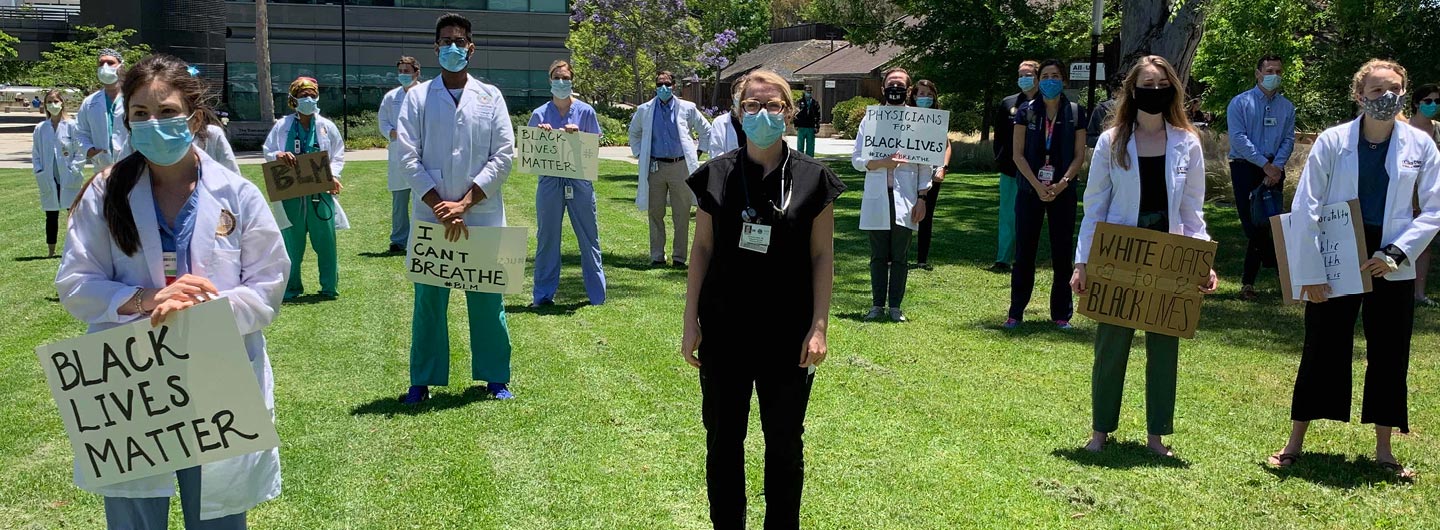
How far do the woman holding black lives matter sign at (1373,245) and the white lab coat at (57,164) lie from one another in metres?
11.4

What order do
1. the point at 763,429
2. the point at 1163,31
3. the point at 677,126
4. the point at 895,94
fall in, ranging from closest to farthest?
the point at 763,429 → the point at 895,94 → the point at 677,126 → the point at 1163,31

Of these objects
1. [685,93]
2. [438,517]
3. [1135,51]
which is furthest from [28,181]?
[685,93]

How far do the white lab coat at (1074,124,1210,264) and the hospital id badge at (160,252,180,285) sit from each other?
4.08 meters

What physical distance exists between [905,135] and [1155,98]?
3.84 metres

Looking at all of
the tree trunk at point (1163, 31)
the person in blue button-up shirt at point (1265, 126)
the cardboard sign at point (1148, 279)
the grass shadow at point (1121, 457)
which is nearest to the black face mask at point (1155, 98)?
the cardboard sign at point (1148, 279)

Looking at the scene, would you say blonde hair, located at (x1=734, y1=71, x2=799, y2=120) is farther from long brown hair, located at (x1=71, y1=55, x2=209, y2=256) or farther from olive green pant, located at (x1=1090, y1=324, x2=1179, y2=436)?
olive green pant, located at (x1=1090, y1=324, x2=1179, y2=436)

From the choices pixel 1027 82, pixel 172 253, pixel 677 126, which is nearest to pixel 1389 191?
pixel 172 253

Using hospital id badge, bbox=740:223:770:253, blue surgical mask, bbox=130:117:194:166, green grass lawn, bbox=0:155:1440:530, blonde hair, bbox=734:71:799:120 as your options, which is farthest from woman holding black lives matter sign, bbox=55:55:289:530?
blonde hair, bbox=734:71:799:120

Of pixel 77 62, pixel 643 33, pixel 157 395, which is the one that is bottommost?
pixel 157 395

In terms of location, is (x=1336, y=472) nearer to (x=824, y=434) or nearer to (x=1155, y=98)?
(x=1155, y=98)

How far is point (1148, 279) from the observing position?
6.00m

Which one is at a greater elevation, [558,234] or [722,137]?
[722,137]

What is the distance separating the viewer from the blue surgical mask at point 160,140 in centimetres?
370

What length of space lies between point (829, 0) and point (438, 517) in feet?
108
